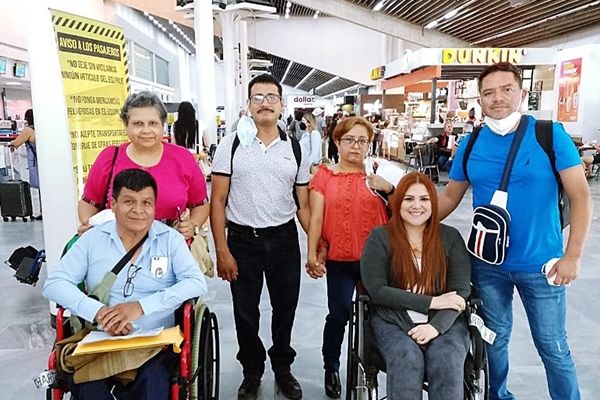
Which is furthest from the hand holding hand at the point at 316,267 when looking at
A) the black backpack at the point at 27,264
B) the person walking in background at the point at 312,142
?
the person walking in background at the point at 312,142

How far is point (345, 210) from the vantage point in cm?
227

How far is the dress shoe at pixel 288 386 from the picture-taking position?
98.4 inches

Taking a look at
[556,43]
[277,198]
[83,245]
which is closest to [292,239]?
[277,198]

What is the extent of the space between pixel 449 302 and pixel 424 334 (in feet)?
0.50

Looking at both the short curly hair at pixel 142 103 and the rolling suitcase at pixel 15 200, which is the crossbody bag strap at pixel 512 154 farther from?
the rolling suitcase at pixel 15 200

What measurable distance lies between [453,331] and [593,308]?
7.71 ft

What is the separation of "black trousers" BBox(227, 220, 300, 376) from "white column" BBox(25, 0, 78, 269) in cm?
155

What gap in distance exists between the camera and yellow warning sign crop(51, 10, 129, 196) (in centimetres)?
316

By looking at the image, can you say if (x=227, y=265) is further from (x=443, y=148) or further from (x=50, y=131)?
(x=443, y=148)

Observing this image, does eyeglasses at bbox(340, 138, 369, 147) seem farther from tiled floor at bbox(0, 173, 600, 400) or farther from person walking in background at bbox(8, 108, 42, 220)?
person walking in background at bbox(8, 108, 42, 220)

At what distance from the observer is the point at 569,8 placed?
46.3 feet

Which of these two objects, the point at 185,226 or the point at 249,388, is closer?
the point at 185,226

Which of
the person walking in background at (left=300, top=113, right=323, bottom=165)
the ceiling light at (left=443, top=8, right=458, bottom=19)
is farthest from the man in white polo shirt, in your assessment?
the ceiling light at (left=443, top=8, right=458, bottom=19)

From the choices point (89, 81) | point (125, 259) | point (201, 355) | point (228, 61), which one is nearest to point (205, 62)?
point (228, 61)
